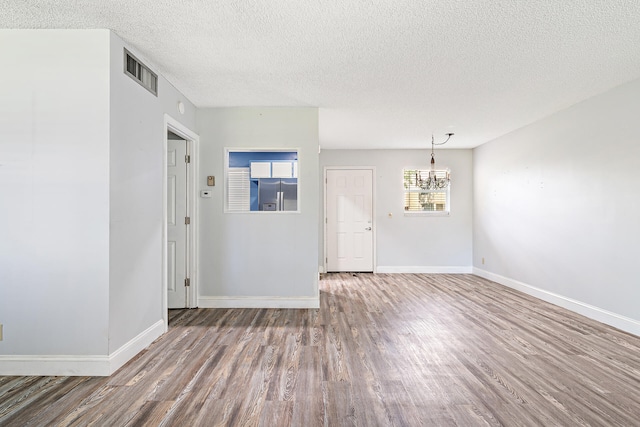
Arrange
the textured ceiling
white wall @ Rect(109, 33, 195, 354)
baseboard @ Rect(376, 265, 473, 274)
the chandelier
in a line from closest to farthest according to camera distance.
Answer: the textured ceiling < white wall @ Rect(109, 33, 195, 354) < the chandelier < baseboard @ Rect(376, 265, 473, 274)

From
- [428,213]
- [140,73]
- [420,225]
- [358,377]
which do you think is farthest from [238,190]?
[428,213]

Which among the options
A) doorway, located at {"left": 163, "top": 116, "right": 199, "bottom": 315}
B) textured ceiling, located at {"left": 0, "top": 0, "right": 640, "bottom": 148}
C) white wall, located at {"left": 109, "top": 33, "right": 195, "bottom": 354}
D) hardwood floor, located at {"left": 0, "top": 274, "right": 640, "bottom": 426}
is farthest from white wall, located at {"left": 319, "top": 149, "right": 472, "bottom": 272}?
white wall, located at {"left": 109, "top": 33, "right": 195, "bottom": 354}

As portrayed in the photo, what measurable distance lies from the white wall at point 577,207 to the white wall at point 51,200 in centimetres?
478

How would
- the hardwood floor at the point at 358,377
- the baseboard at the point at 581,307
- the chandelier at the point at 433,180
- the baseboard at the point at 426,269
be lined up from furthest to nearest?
the baseboard at the point at 426,269 < the chandelier at the point at 433,180 < the baseboard at the point at 581,307 < the hardwood floor at the point at 358,377

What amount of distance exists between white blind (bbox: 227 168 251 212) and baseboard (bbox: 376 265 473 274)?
3.45 metres

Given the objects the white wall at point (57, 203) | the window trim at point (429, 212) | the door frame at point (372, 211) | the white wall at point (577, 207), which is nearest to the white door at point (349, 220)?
the door frame at point (372, 211)

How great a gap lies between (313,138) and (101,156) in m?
2.29

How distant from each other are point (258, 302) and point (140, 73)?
2713 millimetres

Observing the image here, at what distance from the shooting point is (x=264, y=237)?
3.93 m

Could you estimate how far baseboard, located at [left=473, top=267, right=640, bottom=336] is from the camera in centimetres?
313

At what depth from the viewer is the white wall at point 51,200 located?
7.37ft

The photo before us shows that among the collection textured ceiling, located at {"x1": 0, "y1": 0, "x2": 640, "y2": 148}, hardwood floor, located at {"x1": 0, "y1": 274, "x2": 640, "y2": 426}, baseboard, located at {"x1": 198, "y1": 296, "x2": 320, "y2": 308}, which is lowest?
hardwood floor, located at {"x1": 0, "y1": 274, "x2": 640, "y2": 426}

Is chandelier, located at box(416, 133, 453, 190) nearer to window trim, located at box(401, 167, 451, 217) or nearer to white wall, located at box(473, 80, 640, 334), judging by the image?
window trim, located at box(401, 167, 451, 217)

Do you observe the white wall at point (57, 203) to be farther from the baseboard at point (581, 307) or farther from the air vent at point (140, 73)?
the baseboard at point (581, 307)
